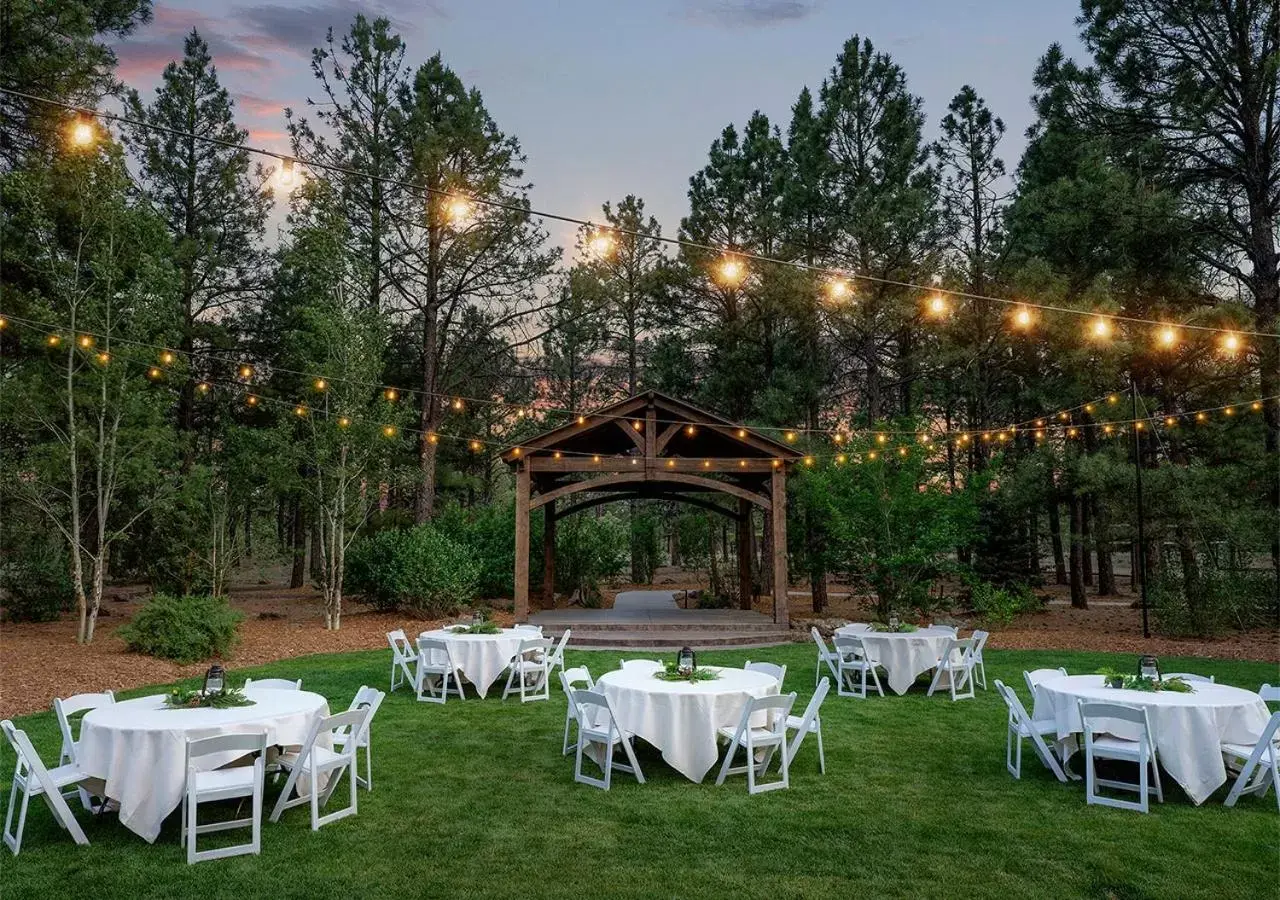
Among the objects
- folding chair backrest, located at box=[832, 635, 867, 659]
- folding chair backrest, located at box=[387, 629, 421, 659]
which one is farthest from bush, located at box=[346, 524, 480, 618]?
folding chair backrest, located at box=[832, 635, 867, 659]

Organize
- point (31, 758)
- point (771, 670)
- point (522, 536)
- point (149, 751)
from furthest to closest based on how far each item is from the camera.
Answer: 1. point (522, 536)
2. point (771, 670)
3. point (149, 751)
4. point (31, 758)

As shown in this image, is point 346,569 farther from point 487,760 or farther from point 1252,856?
point 1252,856

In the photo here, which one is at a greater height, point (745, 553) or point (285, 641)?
point (745, 553)

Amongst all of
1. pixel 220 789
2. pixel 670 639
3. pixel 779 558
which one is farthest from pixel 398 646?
pixel 779 558

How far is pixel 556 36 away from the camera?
1127 cm

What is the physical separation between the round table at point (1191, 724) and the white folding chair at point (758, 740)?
1995 millimetres

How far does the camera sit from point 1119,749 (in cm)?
526

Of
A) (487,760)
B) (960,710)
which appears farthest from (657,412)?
(487,760)

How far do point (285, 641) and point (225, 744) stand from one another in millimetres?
9499

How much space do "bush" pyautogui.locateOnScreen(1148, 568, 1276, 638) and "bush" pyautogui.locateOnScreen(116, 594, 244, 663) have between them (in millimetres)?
14844

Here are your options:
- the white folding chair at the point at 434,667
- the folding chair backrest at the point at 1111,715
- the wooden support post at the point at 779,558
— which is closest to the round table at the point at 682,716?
the folding chair backrest at the point at 1111,715

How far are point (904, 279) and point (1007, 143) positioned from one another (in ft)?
20.6

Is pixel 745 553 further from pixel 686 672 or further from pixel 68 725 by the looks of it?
pixel 68 725

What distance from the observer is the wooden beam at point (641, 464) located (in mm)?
13445
